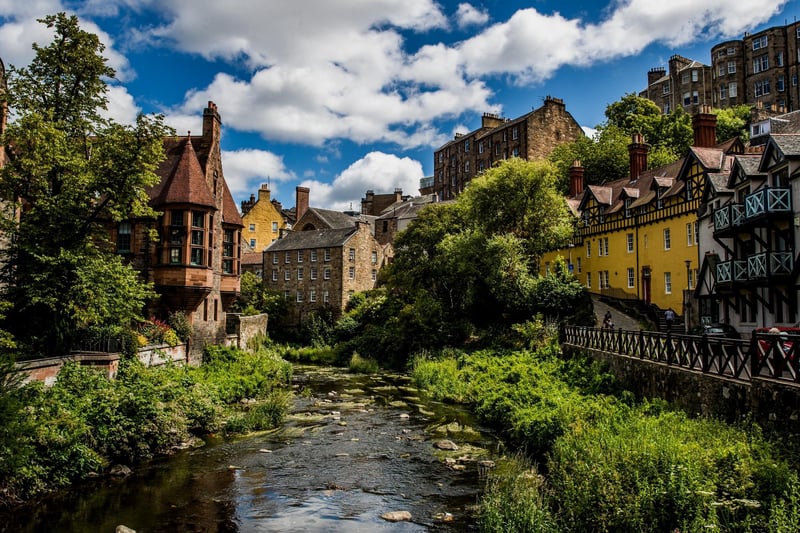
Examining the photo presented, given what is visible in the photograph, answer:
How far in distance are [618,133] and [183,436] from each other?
53.6 meters

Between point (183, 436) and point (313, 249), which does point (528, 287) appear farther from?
point (313, 249)

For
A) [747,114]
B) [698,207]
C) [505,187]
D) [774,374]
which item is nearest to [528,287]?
[505,187]

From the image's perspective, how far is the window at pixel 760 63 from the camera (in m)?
75.2

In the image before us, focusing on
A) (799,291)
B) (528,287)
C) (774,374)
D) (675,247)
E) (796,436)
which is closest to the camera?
(796,436)

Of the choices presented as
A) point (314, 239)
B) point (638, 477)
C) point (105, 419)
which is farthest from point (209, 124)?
point (314, 239)

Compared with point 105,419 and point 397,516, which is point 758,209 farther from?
point 105,419

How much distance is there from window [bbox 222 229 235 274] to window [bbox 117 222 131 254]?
5702 millimetres

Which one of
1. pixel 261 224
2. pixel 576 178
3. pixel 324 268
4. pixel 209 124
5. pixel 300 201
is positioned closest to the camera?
pixel 209 124

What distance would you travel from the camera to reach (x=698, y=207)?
3109 cm

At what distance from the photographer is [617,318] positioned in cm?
3400

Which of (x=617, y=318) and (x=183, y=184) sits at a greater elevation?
(x=183, y=184)

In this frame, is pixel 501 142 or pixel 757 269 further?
pixel 501 142

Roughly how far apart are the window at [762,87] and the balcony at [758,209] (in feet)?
205

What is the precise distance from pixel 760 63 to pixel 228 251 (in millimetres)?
77089
